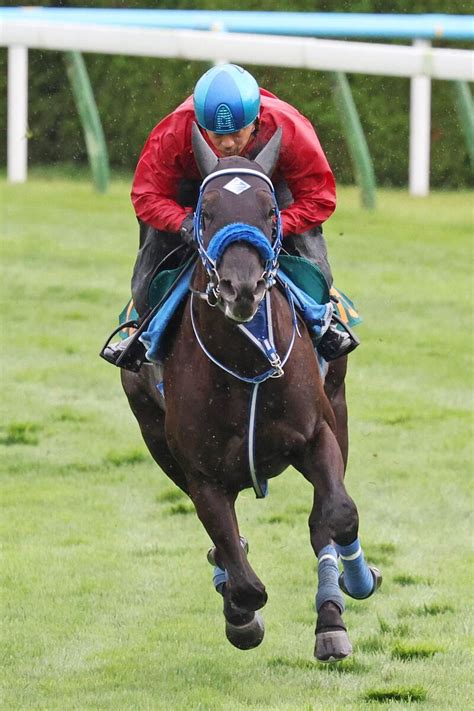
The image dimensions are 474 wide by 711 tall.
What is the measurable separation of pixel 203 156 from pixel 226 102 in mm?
255

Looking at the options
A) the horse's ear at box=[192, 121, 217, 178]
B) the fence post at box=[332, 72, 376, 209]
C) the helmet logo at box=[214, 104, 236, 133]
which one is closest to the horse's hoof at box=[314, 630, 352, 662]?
the horse's ear at box=[192, 121, 217, 178]

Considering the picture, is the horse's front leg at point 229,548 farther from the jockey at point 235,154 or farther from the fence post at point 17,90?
the fence post at point 17,90

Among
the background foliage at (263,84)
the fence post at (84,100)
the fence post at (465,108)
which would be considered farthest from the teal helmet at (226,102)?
the fence post at (84,100)

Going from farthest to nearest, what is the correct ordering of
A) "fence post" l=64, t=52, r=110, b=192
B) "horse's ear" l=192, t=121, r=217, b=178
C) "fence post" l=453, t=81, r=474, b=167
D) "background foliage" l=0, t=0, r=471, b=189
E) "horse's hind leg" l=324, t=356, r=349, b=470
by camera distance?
"background foliage" l=0, t=0, r=471, b=189 < "fence post" l=64, t=52, r=110, b=192 < "fence post" l=453, t=81, r=474, b=167 < "horse's hind leg" l=324, t=356, r=349, b=470 < "horse's ear" l=192, t=121, r=217, b=178

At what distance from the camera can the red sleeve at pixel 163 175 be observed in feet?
18.6

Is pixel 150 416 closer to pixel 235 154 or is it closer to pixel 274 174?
pixel 274 174

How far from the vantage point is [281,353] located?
17.6 ft

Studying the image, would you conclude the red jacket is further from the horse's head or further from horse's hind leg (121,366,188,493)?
horse's hind leg (121,366,188,493)

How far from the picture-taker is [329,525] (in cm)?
546

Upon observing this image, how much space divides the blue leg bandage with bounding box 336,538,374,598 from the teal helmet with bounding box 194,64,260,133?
5.11 feet

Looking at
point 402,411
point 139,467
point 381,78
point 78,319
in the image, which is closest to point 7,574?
point 139,467

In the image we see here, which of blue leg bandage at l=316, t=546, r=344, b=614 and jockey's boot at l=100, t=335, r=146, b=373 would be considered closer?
blue leg bandage at l=316, t=546, r=344, b=614

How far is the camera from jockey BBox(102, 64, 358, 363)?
5.41 meters

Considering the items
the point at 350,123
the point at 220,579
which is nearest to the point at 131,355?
the point at 220,579
